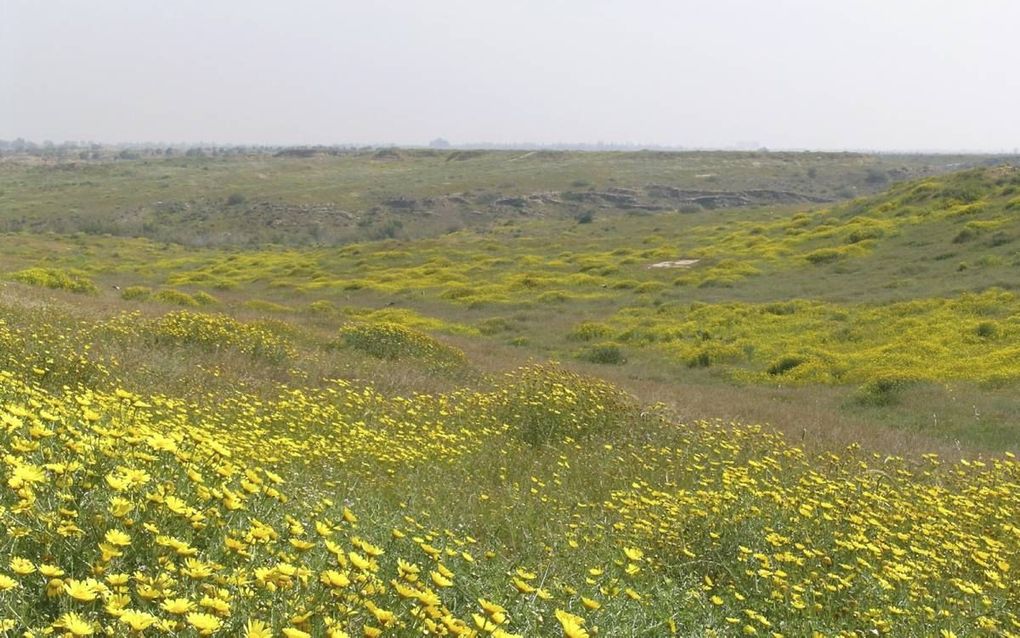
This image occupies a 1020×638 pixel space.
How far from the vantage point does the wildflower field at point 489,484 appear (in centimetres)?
281

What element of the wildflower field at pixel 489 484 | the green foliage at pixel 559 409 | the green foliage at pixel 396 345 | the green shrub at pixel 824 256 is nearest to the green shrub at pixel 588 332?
the wildflower field at pixel 489 484

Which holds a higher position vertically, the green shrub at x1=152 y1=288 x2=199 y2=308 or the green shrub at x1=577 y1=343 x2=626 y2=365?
the green shrub at x1=152 y1=288 x2=199 y2=308

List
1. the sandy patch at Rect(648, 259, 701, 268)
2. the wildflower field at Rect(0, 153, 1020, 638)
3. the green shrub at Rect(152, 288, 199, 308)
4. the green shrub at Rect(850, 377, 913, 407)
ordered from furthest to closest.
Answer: the sandy patch at Rect(648, 259, 701, 268) < the green shrub at Rect(152, 288, 199, 308) < the green shrub at Rect(850, 377, 913, 407) < the wildflower field at Rect(0, 153, 1020, 638)

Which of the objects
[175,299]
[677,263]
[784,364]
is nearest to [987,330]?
[784,364]

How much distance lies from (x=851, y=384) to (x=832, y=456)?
10858 millimetres

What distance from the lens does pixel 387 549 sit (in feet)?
12.9

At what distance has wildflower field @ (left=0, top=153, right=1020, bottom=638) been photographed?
2814 millimetres

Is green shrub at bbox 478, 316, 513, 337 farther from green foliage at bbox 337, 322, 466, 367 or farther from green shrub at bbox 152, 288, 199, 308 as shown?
green foliage at bbox 337, 322, 466, 367

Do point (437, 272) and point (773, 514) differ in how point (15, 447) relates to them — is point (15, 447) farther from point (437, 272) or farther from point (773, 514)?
point (437, 272)

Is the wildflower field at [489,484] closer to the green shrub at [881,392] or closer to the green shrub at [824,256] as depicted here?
the green shrub at [881,392]

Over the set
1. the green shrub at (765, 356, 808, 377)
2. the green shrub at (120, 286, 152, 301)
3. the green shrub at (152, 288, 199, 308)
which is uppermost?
the green shrub at (120, 286, 152, 301)

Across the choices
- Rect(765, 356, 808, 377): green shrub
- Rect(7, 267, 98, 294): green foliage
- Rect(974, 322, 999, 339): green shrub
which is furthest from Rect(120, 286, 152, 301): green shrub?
Rect(974, 322, 999, 339): green shrub

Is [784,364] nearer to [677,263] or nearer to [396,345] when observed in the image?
[396,345]

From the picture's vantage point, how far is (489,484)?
6672 mm
